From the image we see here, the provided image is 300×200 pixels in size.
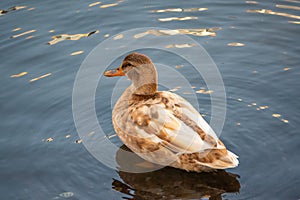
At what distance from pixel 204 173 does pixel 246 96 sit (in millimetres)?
1625

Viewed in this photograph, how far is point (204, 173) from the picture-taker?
616 cm

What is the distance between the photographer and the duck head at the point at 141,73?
654 centimetres

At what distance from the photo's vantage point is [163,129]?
235 inches

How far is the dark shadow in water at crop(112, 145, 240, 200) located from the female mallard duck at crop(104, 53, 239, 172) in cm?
10

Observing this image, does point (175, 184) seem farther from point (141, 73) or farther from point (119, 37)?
point (119, 37)

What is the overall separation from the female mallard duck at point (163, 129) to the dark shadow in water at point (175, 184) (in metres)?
0.10

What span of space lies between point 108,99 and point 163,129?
1822mm

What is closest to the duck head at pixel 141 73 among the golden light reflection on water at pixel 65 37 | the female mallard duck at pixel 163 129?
the female mallard duck at pixel 163 129

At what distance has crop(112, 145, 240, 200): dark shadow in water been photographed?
5.82 metres

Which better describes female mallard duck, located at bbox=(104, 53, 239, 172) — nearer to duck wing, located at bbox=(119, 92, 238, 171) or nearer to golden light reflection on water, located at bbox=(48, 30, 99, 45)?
duck wing, located at bbox=(119, 92, 238, 171)

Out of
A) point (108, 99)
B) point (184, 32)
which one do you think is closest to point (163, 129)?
point (108, 99)

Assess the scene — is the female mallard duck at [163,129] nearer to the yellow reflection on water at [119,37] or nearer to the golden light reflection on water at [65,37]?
the yellow reflection on water at [119,37]

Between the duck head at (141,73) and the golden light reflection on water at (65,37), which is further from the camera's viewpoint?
the golden light reflection on water at (65,37)

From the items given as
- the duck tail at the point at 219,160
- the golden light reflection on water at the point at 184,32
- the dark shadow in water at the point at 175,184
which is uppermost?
the golden light reflection on water at the point at 184,32
